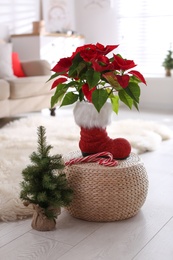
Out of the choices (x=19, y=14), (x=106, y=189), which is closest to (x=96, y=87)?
(x=106, y=189)

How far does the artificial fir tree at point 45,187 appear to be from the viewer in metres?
1.55

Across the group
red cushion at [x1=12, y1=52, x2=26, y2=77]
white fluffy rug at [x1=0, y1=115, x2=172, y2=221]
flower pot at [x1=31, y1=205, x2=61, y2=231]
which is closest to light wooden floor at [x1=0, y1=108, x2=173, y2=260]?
flower pot at [x1=31, y1=205, x2=61, y2=231]

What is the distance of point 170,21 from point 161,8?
210mm

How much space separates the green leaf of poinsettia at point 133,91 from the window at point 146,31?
12.2 feet

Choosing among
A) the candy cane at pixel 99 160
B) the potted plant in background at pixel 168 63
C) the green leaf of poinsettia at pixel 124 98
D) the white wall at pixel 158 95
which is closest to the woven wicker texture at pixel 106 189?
the candy cane at pixel 99 160

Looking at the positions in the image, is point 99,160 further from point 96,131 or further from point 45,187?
point 45,187

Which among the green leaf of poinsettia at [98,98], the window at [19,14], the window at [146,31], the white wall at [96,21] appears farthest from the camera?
the white wall at [96,21]

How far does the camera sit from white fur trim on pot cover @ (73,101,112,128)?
162 centimetres

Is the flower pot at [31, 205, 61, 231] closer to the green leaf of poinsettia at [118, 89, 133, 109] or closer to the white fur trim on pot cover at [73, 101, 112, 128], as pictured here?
the white fur trim on pot cover at [73, 101, 112, 128]

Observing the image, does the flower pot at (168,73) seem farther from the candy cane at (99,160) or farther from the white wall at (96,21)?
the candy cane at (99,160)

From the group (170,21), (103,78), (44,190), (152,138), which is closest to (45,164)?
(44,190)

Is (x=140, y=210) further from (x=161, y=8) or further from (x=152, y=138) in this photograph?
(x=161, y=8)

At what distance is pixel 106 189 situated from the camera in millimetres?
1615

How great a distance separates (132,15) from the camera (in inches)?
208
